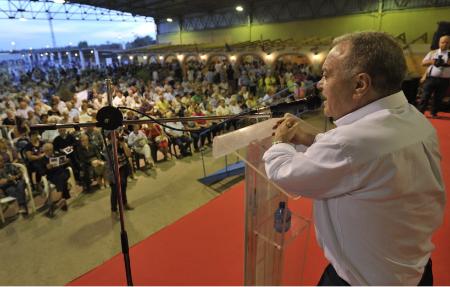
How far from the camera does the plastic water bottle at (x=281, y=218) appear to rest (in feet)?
4.57

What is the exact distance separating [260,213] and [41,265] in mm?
2724

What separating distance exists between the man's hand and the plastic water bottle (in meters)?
0.45

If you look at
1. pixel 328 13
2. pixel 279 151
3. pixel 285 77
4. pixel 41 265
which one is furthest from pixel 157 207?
pixel 328 13

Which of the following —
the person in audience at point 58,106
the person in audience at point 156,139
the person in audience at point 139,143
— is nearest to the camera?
the person in audience at point 139,143

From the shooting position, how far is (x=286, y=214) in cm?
141

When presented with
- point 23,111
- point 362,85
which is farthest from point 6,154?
point 362,85

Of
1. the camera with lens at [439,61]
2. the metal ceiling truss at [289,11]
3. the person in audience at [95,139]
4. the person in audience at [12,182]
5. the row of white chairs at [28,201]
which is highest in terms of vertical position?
the metal ceiling truss at [289,11]

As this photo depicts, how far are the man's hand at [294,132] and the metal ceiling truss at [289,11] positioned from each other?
1491 centimetres

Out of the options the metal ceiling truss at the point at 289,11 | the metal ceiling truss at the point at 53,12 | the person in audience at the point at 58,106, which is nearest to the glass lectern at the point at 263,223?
the person in audience at the point at 58,106

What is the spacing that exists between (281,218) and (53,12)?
20.3m

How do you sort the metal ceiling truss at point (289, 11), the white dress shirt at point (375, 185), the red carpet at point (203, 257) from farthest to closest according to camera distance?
the metal ceiling truss at point (289, 11) → the red carpet at point (203, 257) → the white dress shirt at point (375, 185)

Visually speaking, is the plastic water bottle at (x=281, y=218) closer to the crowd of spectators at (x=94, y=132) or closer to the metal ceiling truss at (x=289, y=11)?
the crowd of spectators at (x=94, y=132)

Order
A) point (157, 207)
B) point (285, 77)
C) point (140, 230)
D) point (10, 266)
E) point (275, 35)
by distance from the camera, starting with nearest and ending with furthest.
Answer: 1. point (10, 266)
2. point (140, 230)
3. point (157, 207)
4. point (285, 77)
5. point (275, 35)

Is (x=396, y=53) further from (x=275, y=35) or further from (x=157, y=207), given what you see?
(x=275, y=35)
